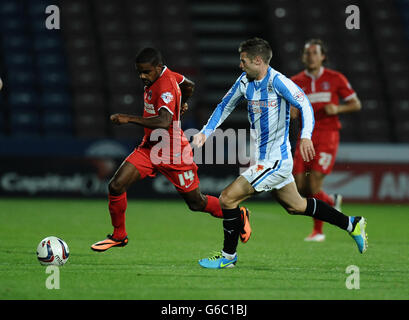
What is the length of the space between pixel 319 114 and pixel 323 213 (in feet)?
8.53

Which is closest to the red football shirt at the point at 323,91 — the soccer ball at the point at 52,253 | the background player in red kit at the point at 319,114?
the background player in red kit at the point at 319,114

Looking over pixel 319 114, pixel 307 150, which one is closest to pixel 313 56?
pixel 319 114

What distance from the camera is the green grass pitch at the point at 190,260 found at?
16.4 ft

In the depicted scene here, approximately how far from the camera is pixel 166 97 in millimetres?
6434

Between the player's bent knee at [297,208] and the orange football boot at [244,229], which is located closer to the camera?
the player's bent knee at [297,208]

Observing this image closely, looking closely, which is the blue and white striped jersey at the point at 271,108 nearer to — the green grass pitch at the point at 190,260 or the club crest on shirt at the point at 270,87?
the club crest on shirt at the point at 270,87

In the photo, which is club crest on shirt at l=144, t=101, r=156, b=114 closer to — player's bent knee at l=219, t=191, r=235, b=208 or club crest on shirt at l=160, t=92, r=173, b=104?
club crest on shirt at l=160, t=92, r=173, b=104

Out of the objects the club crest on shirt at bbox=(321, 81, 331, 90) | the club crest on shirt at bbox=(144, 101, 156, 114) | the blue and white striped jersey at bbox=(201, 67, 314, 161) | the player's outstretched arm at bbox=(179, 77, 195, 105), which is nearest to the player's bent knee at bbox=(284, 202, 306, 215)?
the blue and white striped jersey at bbox=(201, 67, 314, 161)

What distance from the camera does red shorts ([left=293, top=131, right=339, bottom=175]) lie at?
8.77 meters

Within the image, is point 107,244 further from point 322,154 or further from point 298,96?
point 322,154

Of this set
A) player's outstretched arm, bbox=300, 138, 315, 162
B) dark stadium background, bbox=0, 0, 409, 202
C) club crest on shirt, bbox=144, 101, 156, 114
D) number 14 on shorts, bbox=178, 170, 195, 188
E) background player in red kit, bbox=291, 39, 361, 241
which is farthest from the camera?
dark stadium background, bbox=0, 0, 409, 202

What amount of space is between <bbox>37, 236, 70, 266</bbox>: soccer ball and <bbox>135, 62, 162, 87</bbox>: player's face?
155 centimetres

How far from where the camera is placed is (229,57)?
17.7 m

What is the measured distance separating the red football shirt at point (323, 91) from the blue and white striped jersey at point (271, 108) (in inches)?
104
